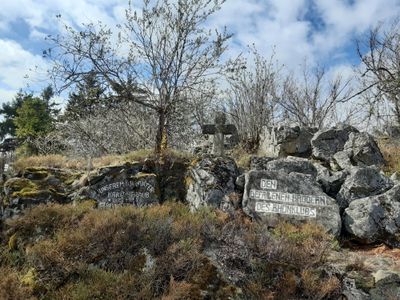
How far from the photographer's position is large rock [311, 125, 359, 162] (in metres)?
12.4

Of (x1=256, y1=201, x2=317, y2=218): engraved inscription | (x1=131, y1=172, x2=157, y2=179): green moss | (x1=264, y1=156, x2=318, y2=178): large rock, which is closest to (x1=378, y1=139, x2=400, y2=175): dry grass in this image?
(x1=264, y1=156, x2=318, y2=178): large rock

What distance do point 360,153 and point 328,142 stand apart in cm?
102

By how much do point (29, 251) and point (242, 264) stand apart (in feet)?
11.1

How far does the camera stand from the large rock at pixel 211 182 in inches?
346

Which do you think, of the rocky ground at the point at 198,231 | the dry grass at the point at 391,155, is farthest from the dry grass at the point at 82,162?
→ the dry grass at the point at 391,155

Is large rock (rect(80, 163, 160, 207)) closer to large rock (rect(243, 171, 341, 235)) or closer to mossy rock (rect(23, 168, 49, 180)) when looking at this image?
mossy rock (rect(23, 168, 49, 180))

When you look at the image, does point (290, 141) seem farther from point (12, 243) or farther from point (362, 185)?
point (12, 243)

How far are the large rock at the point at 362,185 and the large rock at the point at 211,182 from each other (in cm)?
245

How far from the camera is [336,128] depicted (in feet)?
42.3

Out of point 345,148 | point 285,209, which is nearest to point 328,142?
point 345,148

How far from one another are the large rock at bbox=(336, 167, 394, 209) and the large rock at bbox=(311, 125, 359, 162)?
297 centimetres

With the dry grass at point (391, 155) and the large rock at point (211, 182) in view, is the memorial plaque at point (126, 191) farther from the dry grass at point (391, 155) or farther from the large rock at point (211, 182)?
the dry grass at point (391, 155)

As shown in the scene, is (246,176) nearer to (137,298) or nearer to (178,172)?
(178,172)

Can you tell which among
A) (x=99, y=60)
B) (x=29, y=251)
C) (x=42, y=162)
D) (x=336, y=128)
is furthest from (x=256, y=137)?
(x=29, y=251)
